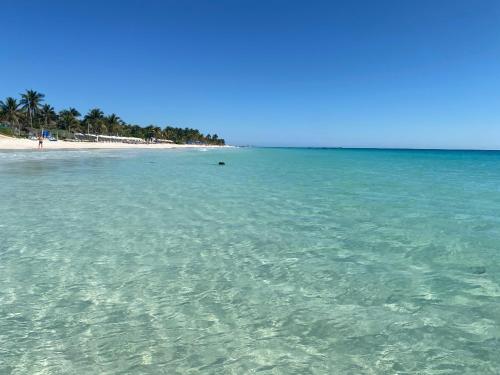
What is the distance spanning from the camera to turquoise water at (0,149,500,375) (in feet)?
11.8

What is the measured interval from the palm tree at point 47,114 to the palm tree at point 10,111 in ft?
32.0

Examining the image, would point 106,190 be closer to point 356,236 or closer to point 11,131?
point 356,236

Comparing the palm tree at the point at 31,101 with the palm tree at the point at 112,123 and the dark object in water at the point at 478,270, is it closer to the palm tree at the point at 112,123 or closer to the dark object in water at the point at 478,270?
the palm tree at the point at 112,123

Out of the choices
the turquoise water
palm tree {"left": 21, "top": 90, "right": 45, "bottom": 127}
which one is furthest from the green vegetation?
the turquoise water

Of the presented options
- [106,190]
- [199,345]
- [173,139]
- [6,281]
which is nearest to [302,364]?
[199,345]

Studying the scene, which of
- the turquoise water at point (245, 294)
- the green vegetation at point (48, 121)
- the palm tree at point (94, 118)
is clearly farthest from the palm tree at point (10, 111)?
the turquoise water at point (245, 294)

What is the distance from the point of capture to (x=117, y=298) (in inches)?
191

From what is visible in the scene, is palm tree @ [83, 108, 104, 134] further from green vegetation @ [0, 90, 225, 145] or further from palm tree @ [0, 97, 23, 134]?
palm tree @ [0, 97, 23, 134]

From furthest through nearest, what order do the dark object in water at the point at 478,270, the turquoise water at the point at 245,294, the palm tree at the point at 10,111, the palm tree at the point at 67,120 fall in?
the palm tree at the point at 67,120
the palm tree at the point at 10,111
the dark object in water at the point at 478,270
the turquoise water at the point at 245,294

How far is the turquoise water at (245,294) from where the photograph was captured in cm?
359

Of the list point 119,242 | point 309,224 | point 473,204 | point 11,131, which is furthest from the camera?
point 11,131

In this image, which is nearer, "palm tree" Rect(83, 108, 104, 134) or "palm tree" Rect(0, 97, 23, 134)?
"palm tree" Rect(0, 97, 23, 134)

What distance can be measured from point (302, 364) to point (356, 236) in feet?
17.5

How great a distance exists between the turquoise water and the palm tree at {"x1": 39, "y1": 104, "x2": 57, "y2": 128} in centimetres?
9562
